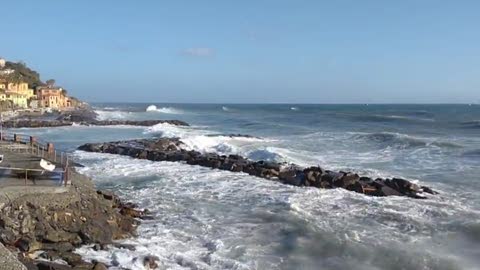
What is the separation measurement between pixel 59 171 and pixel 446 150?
24.7 metres

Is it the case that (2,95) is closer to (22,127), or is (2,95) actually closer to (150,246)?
(22,127)

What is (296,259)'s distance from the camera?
1127cm

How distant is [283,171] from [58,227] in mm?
12177

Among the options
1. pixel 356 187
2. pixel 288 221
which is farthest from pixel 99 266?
pixel 356 187

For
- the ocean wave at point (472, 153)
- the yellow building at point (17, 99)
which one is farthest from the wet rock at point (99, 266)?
the yellow building at point (17, 99)

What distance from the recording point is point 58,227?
38.4 feet

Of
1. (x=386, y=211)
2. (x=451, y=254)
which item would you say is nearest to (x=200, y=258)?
(x=451, y=254)

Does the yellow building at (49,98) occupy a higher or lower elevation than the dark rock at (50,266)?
higher

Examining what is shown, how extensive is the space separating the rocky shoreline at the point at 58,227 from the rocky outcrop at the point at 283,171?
849 centimetres

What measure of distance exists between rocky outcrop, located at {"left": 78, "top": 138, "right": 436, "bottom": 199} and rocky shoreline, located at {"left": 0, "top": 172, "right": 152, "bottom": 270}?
334 inches

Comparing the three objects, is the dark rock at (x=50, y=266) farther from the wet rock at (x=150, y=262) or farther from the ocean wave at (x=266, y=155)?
the ocean wave at (x=266, y=155)

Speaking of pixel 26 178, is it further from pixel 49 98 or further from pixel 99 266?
pixel 49 98

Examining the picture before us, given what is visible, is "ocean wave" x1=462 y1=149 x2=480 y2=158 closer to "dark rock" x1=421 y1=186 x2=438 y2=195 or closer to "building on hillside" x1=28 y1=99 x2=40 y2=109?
"dark rock" x1=421 y1=186 x2=438 y2=195

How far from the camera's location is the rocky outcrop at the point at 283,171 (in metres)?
18.6
